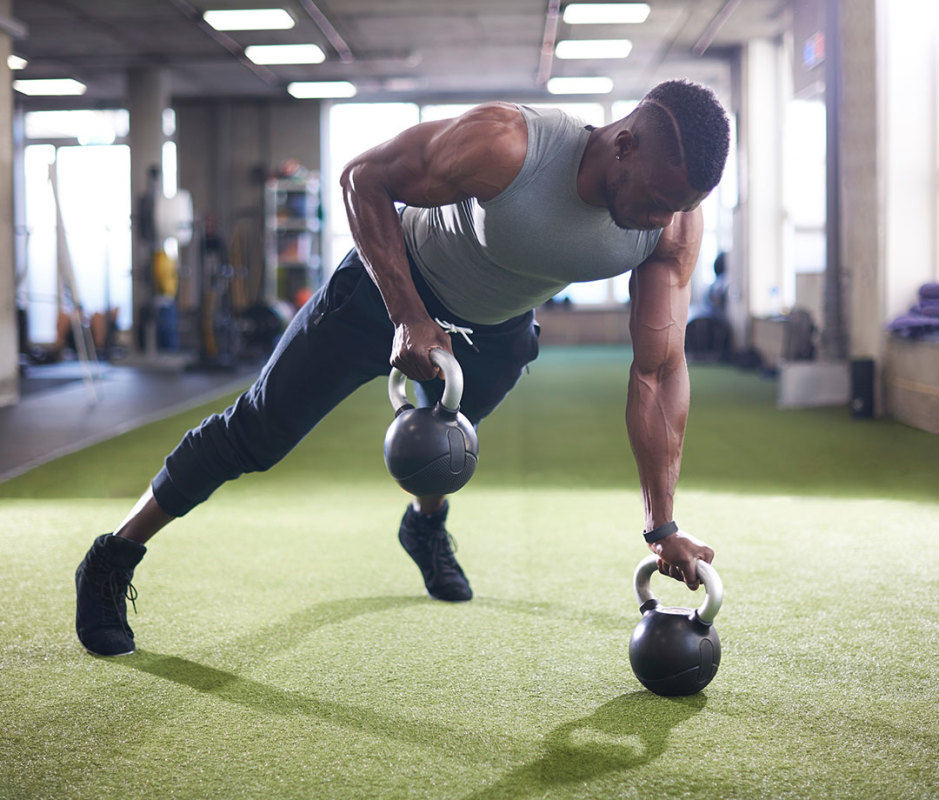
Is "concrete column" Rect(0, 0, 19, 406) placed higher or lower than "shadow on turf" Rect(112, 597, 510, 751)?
higher

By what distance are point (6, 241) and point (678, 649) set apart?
254 inches

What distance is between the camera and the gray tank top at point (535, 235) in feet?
5.21

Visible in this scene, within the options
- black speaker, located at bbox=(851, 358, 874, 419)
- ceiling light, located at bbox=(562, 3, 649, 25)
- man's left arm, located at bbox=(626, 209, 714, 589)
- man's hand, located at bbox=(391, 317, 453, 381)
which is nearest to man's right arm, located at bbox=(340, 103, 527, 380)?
man's hand, located at bbox=(391, 317, 453, 381)

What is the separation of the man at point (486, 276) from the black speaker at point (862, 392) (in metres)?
4.21

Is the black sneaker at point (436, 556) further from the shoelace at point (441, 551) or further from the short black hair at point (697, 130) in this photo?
the short black hair at point (697, 130)

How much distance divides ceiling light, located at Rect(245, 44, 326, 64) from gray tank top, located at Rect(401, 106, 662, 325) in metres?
9.41

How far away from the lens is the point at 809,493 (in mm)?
3613

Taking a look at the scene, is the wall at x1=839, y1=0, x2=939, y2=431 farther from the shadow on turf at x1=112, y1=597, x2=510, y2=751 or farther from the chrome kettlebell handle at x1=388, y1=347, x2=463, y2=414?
the chrome kettlebell handle at x1=388, y1=347, x2=463, y2=414

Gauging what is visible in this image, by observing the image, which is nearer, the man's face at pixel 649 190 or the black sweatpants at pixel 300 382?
the man's face at pixel 649 190

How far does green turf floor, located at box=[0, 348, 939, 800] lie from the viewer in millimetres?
1395

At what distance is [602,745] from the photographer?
4.85ft

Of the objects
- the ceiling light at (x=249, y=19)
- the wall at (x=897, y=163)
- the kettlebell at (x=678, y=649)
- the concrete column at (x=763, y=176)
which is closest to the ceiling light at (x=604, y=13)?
the concrete column at (x=763, y=176)

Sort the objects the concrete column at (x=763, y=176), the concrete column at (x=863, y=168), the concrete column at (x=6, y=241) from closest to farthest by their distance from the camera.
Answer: the concrete column at (x=863, y=168) < the concrete column at (x=6, y=241) < the concrete column at (x=763, y=176)

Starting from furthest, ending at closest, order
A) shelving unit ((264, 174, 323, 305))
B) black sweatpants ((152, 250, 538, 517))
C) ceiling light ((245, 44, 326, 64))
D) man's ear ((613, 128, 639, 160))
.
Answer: shelving unit ((264, 174, 323, 305)), ceiling light ((245, 44, 326, 64)), black sweatpants ((152, 250, 538, 517)), man's ear ((613, 128, 639, 160))
